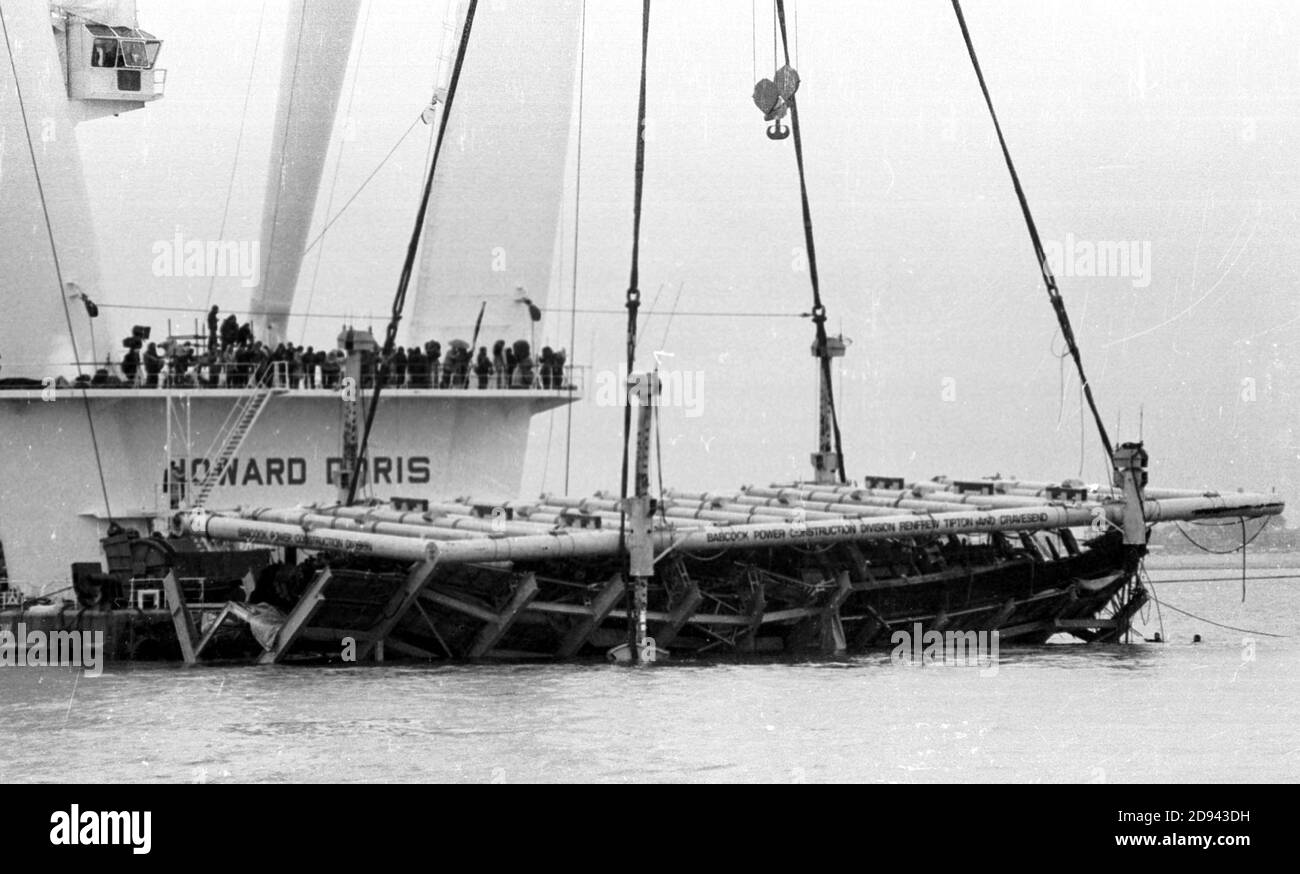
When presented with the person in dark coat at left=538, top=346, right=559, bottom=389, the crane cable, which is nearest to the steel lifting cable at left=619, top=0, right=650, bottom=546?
the crane cable

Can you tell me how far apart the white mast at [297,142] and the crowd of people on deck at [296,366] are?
2293 mm

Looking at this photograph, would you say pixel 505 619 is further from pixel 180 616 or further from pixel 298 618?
pixel 180 616

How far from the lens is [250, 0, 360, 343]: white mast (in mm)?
45500

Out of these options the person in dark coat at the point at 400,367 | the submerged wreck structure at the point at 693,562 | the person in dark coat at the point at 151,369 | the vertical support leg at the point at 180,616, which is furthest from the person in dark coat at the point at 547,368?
the vertical support leg at the point at 180,616

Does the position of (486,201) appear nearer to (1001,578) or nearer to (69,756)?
(1001,578)

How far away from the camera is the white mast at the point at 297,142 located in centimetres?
4550

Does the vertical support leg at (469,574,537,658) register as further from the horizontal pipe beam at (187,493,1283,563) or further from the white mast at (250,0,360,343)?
the white mast at (250,0,360,343)

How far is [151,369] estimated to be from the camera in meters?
41.5

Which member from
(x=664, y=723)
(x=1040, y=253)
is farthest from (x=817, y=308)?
(x=664, y=723)

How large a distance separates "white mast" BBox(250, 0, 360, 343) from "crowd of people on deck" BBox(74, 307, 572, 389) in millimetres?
2293

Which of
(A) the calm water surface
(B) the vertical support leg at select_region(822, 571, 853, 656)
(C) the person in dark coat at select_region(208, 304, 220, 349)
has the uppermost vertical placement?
(C) the person in dark coat at select_region(208, 304, 220, 349)
